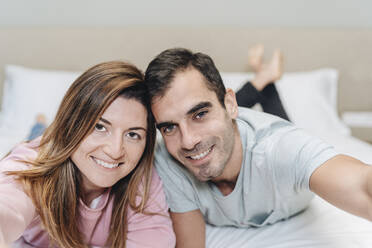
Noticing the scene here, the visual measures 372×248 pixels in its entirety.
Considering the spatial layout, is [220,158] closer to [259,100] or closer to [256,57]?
[259,100]

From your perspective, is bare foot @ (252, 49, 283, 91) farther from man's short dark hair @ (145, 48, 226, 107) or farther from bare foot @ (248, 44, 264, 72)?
man's short dark hair @ (145, 48, 226, 107)

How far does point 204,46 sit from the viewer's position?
2.21 m

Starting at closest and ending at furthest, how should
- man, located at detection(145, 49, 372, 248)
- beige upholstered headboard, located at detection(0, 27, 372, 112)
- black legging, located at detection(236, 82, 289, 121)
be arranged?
man, located at detection(145, 49, 372, 248)
black legging, located at detection(236, 82, 289, 121)
beige upholstered headboard, located at detection(0, 27, 372, 112)

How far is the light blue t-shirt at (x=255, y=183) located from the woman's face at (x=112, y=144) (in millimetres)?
207

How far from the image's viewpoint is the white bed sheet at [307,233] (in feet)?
3.16

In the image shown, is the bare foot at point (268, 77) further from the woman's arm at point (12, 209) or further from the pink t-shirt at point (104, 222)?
the woman's arm at point (12, 209)

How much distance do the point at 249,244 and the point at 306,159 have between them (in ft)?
1.19

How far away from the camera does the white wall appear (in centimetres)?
221

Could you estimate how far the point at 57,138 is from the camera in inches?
35.8

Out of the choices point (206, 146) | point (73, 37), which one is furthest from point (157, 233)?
point (73, 37)

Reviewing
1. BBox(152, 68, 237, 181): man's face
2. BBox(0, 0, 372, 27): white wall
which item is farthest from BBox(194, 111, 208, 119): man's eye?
Result: BBox(0, 0, 372, 27): white wall

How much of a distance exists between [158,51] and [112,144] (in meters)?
1.45

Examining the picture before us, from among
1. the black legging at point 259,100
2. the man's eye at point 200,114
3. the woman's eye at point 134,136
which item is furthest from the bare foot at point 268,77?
the woman's eye at point 134,136

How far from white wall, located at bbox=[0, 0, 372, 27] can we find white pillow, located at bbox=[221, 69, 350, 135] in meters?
0.49
